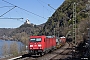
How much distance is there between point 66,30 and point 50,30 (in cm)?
2609

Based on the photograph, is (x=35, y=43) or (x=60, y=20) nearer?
(x=35, y=43)

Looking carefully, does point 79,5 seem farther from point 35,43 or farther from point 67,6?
point 35,43

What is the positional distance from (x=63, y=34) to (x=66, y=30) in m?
7.84

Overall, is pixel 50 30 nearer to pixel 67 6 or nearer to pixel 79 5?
pixel 67 6

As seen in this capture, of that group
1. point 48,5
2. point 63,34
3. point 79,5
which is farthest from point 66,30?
point 48,5

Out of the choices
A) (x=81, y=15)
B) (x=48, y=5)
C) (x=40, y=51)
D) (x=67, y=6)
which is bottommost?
(x=40, y=51)

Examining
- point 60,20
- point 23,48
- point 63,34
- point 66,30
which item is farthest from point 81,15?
point 23,48

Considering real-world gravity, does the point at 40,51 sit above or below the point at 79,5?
below

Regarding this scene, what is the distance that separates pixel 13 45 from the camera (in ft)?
159

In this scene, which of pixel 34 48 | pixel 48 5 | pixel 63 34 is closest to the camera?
pixel 34 48

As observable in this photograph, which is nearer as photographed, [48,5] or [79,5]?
[48,5]

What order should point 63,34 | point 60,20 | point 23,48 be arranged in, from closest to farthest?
point 23,48 → point 63,34 → point 60,20

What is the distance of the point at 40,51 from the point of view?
3400cm

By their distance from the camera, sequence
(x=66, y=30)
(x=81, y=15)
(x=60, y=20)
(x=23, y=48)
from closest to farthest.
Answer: (x=23, y=48), (x=81, y=15), (x=66, y=30), (x=60, y=20)
